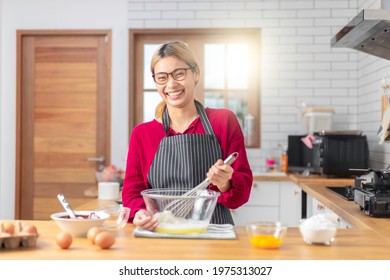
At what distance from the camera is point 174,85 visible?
2.02 meters

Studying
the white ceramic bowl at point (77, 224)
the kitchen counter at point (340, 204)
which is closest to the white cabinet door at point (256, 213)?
the kitchen counter at point (340, 204)

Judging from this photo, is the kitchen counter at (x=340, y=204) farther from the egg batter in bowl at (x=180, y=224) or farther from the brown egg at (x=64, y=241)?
the brown egg at (x=64, y=241)

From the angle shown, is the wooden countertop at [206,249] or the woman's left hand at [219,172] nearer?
the wooden countertop at [206,249]

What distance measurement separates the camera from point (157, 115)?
7.48ft

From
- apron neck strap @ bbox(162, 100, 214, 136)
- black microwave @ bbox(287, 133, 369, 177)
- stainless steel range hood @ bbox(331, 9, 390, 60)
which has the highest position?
stainless steel range hood @ bbox(331, 9, 390, 60)

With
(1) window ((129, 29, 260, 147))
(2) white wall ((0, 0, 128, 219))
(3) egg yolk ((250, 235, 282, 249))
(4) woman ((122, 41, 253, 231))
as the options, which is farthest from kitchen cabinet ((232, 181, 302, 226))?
(3) egg yolk ((250, 235, 282, 249))

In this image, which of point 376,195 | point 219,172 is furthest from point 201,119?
point 376,195

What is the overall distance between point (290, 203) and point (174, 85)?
2.80 m

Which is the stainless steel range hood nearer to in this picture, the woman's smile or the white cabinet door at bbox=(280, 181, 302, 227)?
the woman's smile

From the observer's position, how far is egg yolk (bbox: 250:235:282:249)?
1.52 m

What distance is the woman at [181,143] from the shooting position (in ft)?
6.64

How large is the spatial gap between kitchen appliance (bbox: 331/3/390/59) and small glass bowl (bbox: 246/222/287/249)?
3.99 feet
